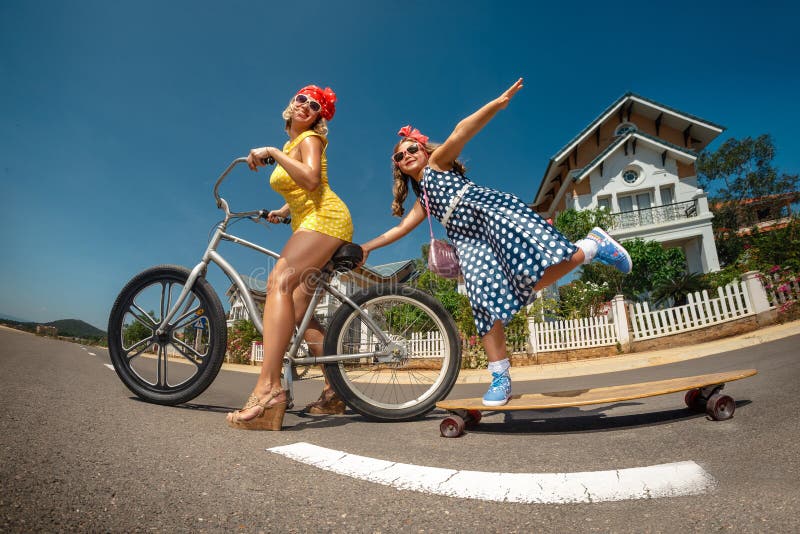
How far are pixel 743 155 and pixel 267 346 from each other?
40517 mm

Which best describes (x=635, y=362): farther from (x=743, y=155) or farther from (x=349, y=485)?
(x=743, y=155)

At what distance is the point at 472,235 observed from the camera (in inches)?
96.0

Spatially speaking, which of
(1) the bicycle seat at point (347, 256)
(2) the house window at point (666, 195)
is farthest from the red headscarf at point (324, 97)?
(2) the house window at point (666, 195)

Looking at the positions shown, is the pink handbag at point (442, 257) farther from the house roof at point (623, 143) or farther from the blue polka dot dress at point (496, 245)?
the house roof at point (623, 143)

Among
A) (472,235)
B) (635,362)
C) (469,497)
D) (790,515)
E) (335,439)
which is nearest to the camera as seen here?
(790,515)

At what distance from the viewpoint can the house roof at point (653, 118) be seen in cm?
1881

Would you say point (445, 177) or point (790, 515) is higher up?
point (445, 177)

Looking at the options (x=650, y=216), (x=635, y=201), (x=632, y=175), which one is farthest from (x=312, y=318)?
(x=632, y=175)

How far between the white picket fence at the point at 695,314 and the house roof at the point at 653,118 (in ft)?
40.4

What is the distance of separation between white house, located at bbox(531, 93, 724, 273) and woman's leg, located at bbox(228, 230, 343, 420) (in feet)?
59.0

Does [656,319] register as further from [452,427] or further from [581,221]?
[452,427]

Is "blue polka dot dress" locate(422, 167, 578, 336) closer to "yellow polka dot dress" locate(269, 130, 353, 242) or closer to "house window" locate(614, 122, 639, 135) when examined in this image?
"yellow polka dot dress" locate(269, 130, 353, 242)

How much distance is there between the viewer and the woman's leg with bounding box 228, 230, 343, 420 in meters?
2.14

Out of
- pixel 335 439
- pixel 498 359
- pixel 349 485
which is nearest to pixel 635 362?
pixel 498 359
